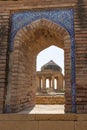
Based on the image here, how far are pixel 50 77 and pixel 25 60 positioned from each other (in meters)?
17.4

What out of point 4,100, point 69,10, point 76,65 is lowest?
point 4,100

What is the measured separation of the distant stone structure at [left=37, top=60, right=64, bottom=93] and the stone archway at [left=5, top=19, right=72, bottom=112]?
16.2 metres

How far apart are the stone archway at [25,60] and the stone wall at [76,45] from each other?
0.08 feet

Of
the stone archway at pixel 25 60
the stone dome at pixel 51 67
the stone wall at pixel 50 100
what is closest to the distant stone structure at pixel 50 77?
the stone dome at pixel 51 67

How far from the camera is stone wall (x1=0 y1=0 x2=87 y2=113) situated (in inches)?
203

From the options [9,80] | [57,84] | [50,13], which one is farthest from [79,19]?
[57,84]

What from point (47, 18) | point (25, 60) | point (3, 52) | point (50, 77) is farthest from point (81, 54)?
point (50, 77)

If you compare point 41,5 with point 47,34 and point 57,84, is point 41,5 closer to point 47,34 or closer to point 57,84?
point 47,34

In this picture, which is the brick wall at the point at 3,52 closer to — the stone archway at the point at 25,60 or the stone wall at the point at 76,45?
the stone wall at the point at 76,45
